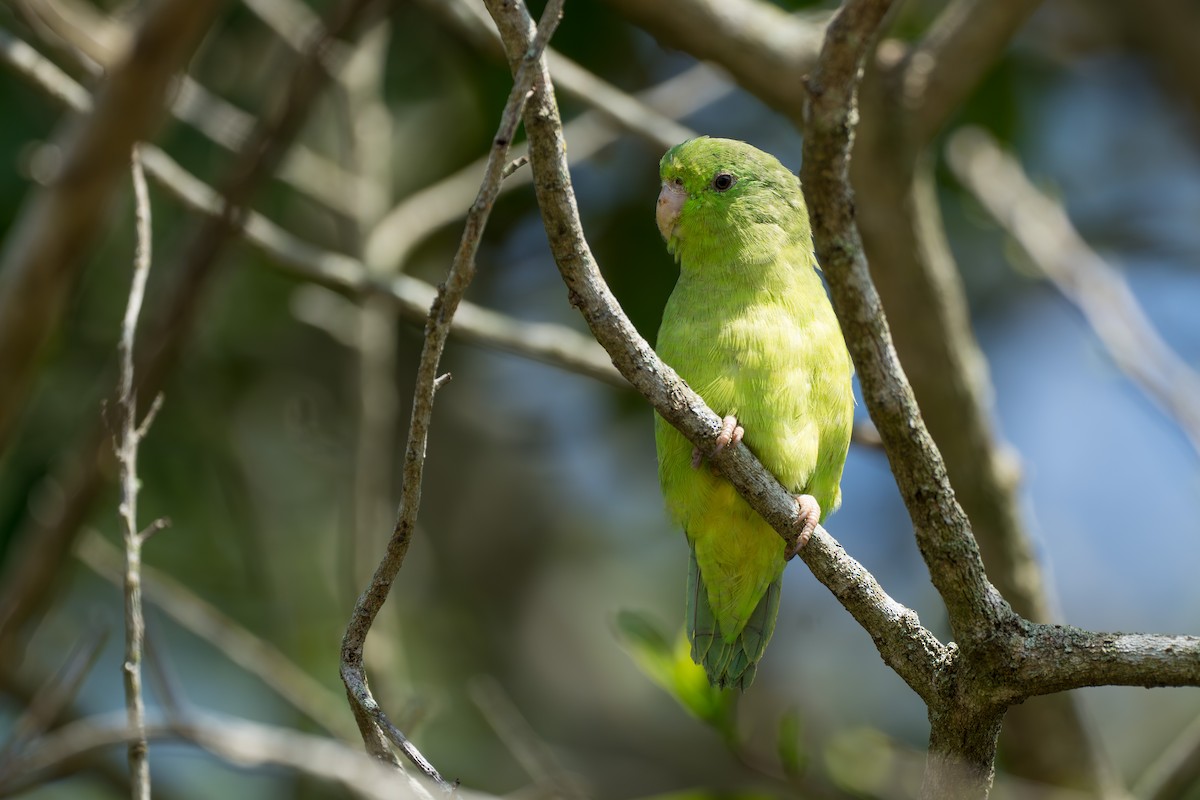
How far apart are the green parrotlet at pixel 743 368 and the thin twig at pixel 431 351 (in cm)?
96

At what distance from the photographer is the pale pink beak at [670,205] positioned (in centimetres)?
342

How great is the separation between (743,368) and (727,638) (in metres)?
0.81

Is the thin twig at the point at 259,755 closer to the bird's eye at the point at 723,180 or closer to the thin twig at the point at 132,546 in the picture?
the thin twig at the point at 132,546

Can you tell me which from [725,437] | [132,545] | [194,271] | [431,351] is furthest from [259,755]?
[194,271]

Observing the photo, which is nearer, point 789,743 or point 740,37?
point 789,743

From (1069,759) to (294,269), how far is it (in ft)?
10.7

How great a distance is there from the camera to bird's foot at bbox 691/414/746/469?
2.62 m

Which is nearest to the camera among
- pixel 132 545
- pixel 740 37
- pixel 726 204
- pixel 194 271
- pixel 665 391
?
pixel 665 391

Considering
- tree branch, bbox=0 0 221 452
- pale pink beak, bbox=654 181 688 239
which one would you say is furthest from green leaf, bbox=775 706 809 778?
tree branch, bbox=0 0 221 452

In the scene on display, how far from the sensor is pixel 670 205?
342 centimetres

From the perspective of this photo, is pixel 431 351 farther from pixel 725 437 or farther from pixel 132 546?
pixel 132 546

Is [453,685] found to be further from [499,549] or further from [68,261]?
[68,261]

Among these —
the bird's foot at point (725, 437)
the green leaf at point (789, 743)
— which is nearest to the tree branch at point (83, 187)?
the bird's foot at point (725, 437)

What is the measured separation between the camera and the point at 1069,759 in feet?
14.8
